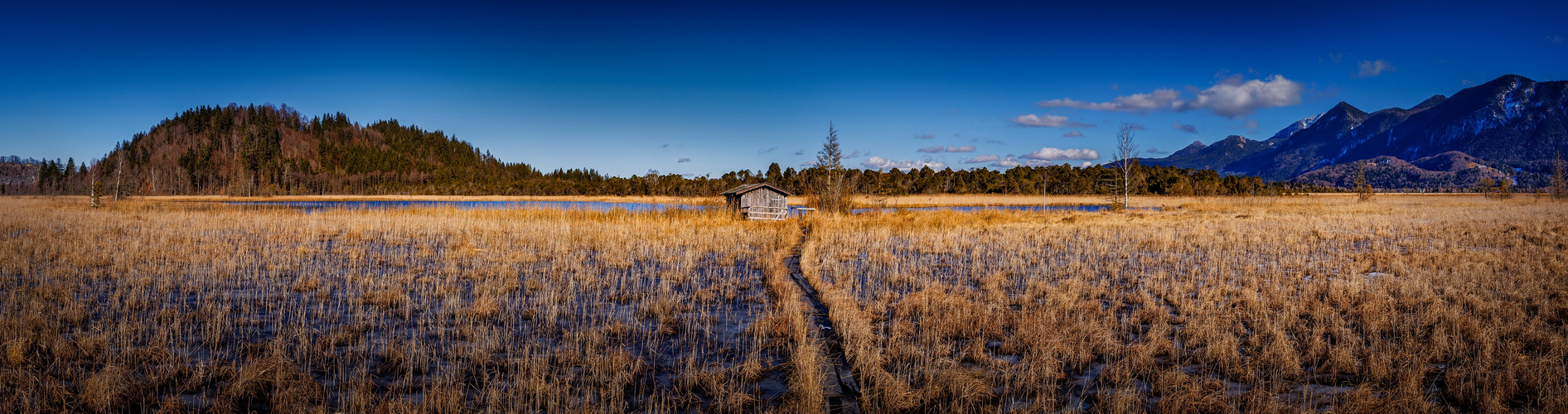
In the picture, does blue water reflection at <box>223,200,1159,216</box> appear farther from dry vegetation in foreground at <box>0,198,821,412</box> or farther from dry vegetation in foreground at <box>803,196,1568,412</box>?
dry vegetation in foreground at <box>803,196,1568,412</box>

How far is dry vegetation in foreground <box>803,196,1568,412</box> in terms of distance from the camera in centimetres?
416

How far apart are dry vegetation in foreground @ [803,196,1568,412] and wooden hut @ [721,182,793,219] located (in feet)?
40.1

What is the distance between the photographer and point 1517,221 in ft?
63.0

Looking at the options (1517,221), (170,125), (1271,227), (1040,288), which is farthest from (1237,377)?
(170,125)

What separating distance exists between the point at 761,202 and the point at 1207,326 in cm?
2084

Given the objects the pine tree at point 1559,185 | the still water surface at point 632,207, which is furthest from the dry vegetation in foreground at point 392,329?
the pine tree at point 1559,185

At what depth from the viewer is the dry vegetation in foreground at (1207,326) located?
416cm

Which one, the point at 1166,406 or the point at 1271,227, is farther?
the point at 1271,227

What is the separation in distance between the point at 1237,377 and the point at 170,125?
563 feet

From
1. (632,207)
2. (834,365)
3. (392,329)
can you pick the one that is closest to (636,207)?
(632,207)

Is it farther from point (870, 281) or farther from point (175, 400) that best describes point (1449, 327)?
point (175, 400)

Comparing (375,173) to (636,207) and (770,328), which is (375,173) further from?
(770,328)

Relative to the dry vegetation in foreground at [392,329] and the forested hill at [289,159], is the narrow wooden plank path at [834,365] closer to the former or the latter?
the dry vegetation in foreground at [392,329]

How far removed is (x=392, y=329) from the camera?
6156 mm
